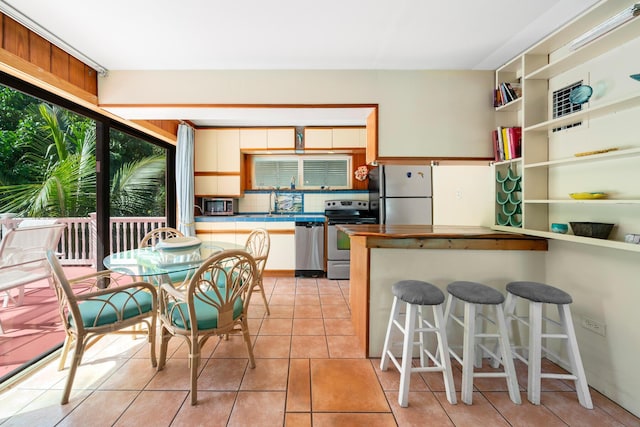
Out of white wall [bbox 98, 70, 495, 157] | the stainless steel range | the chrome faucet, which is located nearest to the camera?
white wall [bbox 98, 70, 495, 157]

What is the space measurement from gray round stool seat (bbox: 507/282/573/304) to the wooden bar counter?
30 cm

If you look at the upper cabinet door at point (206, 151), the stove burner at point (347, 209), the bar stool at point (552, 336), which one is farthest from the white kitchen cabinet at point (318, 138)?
the bar stool at point (552, 336)

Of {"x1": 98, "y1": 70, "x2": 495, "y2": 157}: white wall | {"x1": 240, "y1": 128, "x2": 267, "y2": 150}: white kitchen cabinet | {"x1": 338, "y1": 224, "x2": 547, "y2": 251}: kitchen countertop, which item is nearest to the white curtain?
{"x1": 240, "y1": 128, "x2": 267, "y2": 150}: white kitchen cabinet

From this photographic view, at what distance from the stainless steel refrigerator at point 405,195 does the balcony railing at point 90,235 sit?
10.7ft

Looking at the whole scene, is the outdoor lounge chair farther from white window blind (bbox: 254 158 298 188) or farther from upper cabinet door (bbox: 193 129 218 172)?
white window blind (bbox: 254 158 298 188)

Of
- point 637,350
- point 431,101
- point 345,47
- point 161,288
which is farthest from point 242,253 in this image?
point 637,350

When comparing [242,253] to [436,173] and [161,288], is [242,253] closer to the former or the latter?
[161,288]

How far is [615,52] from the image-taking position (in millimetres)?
1564

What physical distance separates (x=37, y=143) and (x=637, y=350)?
4550 mm

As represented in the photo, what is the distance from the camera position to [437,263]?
80.7 inches

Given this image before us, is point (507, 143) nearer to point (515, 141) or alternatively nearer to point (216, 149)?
point (515, 141)

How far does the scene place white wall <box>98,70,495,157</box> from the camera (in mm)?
2404

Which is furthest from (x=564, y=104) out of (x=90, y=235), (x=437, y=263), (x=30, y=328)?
(x=90, y=235)

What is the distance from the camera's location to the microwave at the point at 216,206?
14.5 ft
